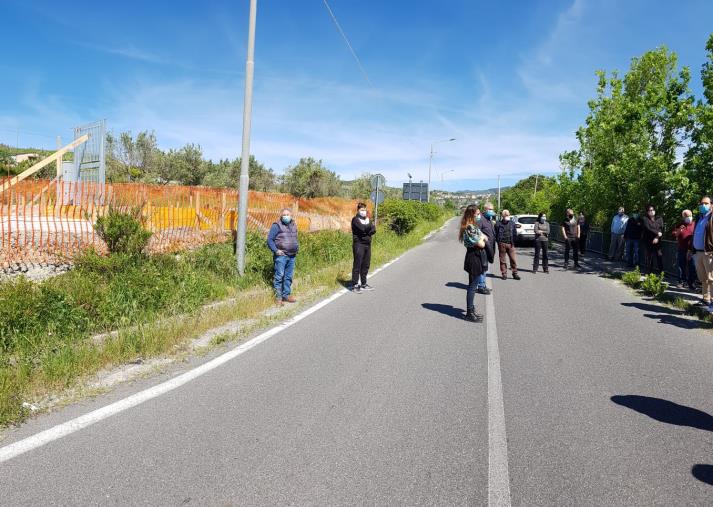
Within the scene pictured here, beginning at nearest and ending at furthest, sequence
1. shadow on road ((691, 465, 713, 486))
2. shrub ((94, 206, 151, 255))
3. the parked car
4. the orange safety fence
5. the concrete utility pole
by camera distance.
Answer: shadow on road ((691, 465, 713, 486)), the orange safety fence, shrub ((94, 206, 151, 255)), the concrete utility pole, the parked car

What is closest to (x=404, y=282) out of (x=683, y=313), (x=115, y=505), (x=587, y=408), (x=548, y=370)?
(x=683, y=313)

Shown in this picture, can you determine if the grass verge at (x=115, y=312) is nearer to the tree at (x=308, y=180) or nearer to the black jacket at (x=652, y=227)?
the black jacket at (x=652, y=227)

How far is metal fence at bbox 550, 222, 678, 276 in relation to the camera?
47.2 ft

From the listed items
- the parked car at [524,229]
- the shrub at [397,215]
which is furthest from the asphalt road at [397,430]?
the shrub at [397,215]

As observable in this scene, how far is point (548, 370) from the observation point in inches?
208

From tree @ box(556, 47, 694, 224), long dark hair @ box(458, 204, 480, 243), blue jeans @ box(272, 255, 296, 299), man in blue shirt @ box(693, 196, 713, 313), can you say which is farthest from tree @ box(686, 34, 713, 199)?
blue jeans @ box(272, 255, 296, 299)

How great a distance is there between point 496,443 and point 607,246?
2140 cm

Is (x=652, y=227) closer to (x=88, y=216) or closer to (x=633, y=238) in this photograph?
(x=633, y=238)

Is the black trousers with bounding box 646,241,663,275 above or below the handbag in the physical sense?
below

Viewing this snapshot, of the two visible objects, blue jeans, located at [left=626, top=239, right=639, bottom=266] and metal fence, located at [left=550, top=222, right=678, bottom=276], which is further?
blue jeans, located at [left=626, top=239, right=639, bottom=266]

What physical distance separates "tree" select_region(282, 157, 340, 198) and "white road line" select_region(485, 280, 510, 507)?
58343 millimetres

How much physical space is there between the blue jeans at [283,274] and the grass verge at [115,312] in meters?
0.23

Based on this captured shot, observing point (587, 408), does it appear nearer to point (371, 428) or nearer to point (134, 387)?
point (371, 428)

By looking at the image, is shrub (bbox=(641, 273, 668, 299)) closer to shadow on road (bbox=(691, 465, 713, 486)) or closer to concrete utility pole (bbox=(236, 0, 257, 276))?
shadow on road (bbox=(691, 465, 713, 486))
